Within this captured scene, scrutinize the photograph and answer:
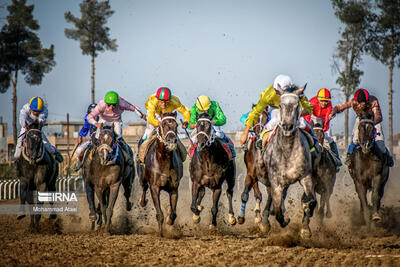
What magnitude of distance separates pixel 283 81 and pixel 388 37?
2610 cm

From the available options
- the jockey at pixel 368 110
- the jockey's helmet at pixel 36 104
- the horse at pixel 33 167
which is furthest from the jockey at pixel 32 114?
the jockey at pixel 368 110

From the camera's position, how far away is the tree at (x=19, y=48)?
31.2 m

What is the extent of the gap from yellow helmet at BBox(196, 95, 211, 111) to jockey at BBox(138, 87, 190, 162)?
432mm

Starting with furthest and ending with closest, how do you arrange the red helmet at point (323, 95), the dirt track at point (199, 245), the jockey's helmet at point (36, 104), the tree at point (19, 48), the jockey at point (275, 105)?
the tree at point (19, 48)
the red helmet at point (323, 95)
the jockey's helmet at point (36, 104)
the jockey at point (275, 105)
the dirt track at point (199, 245)

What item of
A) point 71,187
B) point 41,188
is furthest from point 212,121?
point 71,187

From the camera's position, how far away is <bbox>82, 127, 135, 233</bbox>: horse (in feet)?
37.9

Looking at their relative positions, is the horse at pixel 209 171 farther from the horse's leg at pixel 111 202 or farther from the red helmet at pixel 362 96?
Result: the red helmet at pixel 362 96

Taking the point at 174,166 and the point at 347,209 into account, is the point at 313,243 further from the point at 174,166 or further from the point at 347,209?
the point at 347,209

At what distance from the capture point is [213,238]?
422 inches

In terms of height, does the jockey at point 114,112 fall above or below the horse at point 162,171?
above

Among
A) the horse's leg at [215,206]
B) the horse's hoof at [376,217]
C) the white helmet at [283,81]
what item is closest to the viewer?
the white helmet at [283,81]

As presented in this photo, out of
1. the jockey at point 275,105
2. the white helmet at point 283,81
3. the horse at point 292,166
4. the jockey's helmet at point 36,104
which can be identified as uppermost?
the jockey's helmet at point 36,104

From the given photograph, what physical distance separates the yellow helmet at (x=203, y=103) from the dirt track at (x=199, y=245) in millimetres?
2663

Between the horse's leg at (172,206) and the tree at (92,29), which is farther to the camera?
the tree at (92,29)
